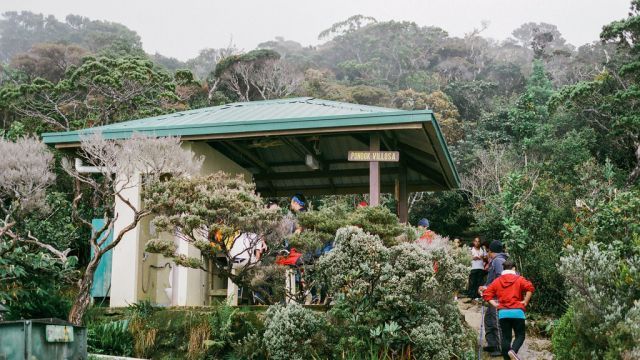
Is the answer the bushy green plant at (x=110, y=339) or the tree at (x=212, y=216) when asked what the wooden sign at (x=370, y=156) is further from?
the bushy green plant at (x=110, y=339)

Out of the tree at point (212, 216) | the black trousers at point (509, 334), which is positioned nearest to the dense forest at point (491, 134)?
the black trousers at point (509, 334)

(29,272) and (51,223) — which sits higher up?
(51,223)

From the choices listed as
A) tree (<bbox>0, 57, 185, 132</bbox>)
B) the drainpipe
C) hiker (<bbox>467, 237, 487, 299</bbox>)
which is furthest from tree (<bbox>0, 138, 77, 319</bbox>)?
tree (<bbox>0, 57, 185, 132</bbox>)

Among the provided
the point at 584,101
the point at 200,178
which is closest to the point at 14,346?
the point at 200,178

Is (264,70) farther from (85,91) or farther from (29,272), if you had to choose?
(29,272)

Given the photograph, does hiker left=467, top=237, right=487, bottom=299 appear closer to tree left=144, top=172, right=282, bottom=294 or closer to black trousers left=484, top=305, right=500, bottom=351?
black trousers left=484, top=305, right=500, bottom=351

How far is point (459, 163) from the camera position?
94.5 ft

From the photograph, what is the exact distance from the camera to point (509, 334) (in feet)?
25.1

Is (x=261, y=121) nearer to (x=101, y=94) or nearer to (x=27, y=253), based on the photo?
(x=27, y=253)

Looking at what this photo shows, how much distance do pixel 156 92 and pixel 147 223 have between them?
13.0m

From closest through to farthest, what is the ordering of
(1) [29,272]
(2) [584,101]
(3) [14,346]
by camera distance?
(3) [14,346], (1) [29,272], (2) [584,101]

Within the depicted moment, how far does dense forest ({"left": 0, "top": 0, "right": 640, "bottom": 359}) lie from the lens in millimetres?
7184

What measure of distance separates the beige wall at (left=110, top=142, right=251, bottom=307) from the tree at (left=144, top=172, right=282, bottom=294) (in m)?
1.94

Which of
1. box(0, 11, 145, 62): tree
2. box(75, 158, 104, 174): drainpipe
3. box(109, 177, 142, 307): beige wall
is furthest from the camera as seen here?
box(0, 11, 145, 62): tree
